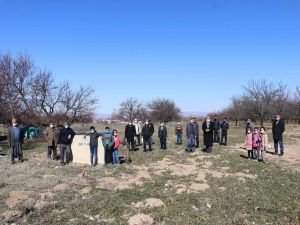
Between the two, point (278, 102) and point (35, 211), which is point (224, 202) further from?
point (278, 102)

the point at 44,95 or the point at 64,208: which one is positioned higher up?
the point at 44,95

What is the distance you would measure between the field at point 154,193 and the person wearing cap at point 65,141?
1.98 feet

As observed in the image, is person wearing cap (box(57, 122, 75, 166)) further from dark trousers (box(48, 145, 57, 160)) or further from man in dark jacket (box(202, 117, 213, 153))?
man in dark jacket (box(202, 117, 213, 153))

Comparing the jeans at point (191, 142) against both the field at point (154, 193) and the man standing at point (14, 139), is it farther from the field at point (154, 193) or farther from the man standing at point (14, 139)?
the man standing at point (14, 139)

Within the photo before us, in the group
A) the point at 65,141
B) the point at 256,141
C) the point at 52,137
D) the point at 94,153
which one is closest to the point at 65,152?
the point at 65,141

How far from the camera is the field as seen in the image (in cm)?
933

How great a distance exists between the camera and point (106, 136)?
55.6ft

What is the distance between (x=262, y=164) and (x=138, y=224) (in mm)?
8708

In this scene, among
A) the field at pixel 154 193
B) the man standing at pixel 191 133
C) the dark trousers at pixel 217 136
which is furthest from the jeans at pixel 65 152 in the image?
the dark trousers at pixel 217 136

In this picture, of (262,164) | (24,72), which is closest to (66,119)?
(24,72)

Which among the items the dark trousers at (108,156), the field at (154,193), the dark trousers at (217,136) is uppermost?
the dark trousers at (217,136)

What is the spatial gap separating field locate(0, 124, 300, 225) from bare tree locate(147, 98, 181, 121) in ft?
233

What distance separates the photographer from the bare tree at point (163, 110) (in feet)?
290

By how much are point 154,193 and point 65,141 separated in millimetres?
7032
